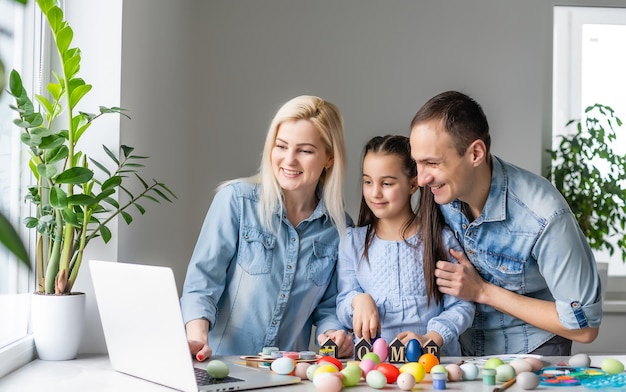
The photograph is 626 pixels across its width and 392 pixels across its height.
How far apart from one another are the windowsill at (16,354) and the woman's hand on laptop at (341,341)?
0.64 metres

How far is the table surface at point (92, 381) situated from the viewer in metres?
1.31

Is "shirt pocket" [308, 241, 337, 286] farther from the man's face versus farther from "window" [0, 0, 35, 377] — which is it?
"window" [0, 0, 35, 377]

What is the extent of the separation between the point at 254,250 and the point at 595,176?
8.03 ft

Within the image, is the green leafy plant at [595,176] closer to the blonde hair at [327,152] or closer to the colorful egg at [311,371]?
the blonde hair at [327,152]

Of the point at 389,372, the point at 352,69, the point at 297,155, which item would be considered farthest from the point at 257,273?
the point at 352,69

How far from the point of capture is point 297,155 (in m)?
1.90

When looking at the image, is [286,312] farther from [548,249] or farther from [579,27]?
[579,27]

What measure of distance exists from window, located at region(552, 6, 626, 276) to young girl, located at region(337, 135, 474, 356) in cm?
233

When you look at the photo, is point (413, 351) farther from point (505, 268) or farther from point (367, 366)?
point (505, 268)

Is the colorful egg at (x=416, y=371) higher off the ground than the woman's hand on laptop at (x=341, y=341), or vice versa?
the colorful egg at (x=416, y=371)

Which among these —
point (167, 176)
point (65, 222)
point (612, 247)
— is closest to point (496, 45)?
point (612, 247)

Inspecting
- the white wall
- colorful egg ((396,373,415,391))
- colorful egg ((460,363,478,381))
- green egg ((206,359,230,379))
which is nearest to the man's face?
colorful egg ((460,363,478,381))

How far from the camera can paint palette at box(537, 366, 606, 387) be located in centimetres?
136

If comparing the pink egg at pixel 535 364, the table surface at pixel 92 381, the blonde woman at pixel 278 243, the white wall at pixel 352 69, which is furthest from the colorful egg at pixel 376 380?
the white wall at pixel 352 69
